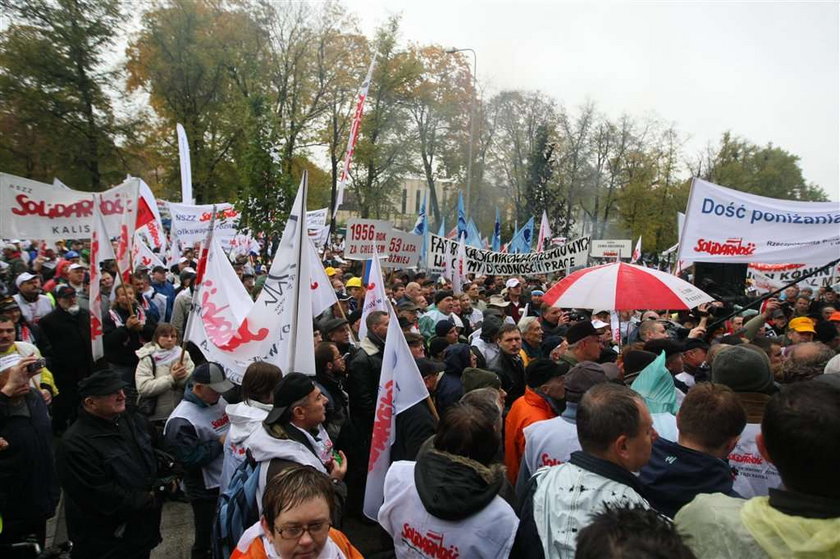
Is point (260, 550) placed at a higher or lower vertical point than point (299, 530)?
lower

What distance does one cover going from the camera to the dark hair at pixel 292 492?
82.7 inches

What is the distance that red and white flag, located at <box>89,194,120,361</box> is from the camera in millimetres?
5035

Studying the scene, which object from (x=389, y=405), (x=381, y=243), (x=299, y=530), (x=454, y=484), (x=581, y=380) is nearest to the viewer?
(x=299, y=530)

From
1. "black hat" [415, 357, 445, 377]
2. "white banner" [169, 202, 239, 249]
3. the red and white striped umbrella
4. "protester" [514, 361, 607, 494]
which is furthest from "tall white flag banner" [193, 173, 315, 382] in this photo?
"white banner" [169, 202, 239, 249]

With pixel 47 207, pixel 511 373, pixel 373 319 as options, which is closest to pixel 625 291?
pixel 511 373

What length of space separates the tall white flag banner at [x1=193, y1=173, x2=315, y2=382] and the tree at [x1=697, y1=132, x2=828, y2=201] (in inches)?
1638

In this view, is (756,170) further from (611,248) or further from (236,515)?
(236,515)

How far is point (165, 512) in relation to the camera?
5.16 metres

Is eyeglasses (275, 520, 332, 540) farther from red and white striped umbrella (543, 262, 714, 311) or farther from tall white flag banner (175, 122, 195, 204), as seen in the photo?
tall white flag banner (175, 122, 195, 204)

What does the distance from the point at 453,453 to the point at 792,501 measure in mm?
1236

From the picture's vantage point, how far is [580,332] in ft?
16.5

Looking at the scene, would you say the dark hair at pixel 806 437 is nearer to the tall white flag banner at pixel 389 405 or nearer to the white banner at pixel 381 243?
the tall white flag banner at pixel 389 405

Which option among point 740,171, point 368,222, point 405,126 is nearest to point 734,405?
point 368,222

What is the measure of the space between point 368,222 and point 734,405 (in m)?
6.81
